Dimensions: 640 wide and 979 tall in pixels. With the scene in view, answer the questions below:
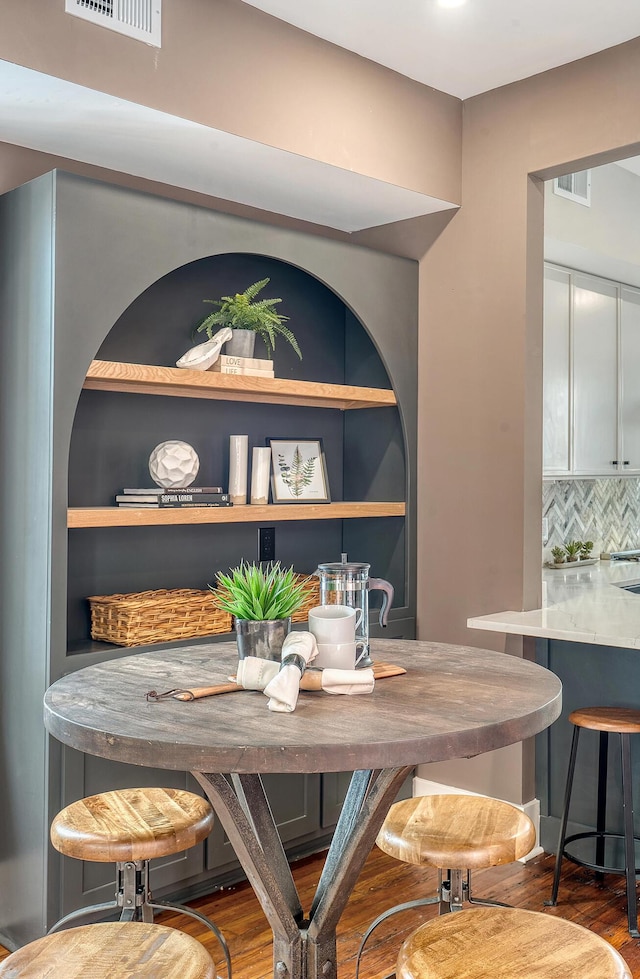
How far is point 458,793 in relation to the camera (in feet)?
11.8

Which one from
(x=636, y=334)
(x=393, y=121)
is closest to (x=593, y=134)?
(x=393, y=121)

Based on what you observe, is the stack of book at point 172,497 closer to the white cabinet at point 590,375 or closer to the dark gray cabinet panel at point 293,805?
the dark gray cabinet panel at point 293,805

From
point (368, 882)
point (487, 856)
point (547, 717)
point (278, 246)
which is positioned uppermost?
point (278, 246)

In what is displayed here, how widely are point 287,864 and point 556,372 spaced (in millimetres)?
3332

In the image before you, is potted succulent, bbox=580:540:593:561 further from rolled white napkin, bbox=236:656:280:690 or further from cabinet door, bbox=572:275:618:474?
rolled white napkin, bbox=236:656:280:690

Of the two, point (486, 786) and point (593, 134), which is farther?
point (486, 786)

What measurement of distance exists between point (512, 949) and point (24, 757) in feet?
5.44

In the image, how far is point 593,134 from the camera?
10.5 feet

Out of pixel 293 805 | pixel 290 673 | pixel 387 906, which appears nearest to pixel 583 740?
pixel 387 906

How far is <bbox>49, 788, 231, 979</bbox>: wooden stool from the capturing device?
6.56ft

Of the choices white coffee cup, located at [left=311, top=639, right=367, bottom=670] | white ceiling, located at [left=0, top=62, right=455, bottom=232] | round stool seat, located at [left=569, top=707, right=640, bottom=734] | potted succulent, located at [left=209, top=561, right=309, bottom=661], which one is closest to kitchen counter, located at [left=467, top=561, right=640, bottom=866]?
round stool seat, located at [left=569, top=707, right=640, bottom=734]

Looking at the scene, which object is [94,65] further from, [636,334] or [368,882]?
[636,334]

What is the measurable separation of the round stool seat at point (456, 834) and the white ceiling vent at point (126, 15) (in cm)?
224

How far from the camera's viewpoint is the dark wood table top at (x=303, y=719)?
1.45m
